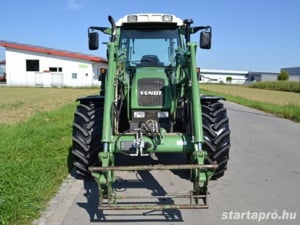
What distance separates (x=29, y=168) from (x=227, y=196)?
3.17 m

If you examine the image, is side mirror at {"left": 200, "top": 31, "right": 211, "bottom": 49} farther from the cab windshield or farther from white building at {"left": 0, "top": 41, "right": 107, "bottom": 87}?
white building at {"left": 0, "top": 41, "right": 107, "bottom": 87}

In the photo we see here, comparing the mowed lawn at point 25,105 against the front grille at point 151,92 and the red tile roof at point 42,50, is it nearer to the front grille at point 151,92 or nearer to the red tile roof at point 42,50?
the front grille at point 151,92

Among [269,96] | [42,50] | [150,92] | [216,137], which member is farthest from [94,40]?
[42,50]

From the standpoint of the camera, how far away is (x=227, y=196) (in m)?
4.96

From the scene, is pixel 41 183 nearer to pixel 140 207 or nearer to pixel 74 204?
pixel 74 204

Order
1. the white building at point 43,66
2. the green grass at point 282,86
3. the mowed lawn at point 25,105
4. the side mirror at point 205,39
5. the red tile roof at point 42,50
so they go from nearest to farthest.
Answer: the side mirror at point 205,39, the mowed lawn at point 25,105, the red tile roof at point 42,50, the white building at point 43,66, the green grass at point 282,86

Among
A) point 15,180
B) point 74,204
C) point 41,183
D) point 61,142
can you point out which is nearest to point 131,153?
point 74,204

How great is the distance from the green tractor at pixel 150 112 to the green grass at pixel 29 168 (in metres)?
0.66

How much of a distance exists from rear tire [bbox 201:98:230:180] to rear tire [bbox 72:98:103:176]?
1.61 metres

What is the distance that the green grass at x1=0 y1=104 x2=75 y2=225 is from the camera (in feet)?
13.7

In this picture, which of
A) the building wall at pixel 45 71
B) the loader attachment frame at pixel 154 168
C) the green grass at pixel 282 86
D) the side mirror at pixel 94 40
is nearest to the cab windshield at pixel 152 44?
the side mirror at pixel 94 40

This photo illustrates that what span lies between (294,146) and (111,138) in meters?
5.86

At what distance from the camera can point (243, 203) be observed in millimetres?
4695

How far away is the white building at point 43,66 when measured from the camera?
1700 inches
